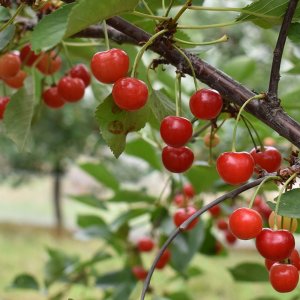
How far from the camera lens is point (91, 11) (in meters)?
0.44

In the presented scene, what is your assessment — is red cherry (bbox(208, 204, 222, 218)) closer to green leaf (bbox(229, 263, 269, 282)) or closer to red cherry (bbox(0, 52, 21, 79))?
green leaf (bbox(229, 263, 269, 282))

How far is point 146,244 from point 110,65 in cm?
81

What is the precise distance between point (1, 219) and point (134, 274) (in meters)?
7.17

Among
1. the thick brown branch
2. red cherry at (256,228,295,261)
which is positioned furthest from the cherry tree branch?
red cherry at (256,228,295,261)

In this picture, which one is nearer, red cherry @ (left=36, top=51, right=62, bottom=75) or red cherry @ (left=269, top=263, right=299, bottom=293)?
red cherry @ (left=269, top=263, right=299, bottom=293)

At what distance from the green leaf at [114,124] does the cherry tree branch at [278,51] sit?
16 centimetres

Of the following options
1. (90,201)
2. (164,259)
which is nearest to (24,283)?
(90,201)

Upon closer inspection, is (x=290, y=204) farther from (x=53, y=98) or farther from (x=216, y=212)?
(x=216, y=212)

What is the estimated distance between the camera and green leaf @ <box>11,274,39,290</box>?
4.33ft

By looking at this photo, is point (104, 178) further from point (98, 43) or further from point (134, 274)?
point (98, 43)

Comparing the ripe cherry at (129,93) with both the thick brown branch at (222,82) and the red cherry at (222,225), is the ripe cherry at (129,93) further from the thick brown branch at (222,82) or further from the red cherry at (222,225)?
the red cherry at (222,225)

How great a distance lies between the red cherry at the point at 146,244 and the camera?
1.29 metres

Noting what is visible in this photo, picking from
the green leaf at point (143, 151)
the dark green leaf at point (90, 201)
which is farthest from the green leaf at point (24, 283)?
the green leaf at point (143, 151)

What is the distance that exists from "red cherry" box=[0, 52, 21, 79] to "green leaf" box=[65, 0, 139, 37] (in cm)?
31
